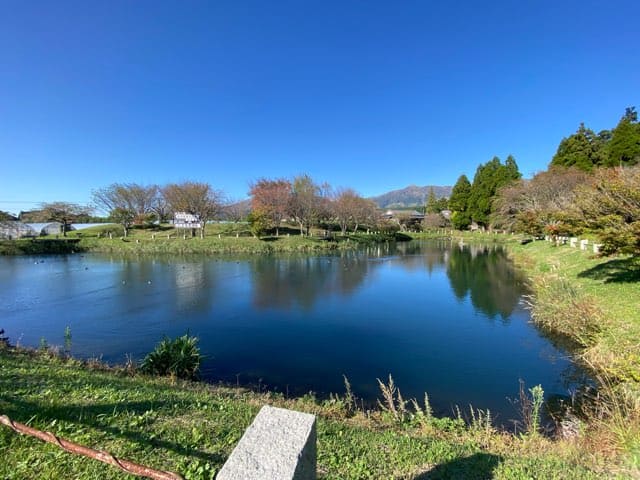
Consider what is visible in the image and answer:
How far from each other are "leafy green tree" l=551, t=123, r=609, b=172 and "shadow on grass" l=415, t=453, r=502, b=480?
45.0 m

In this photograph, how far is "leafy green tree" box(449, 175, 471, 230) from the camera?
55094 millimetres

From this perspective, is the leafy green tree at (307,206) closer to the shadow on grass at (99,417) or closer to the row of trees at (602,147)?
the row of trees at (602,147)

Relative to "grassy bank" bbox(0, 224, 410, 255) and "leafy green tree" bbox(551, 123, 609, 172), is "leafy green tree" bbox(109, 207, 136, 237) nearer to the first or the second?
"grassy bank" bbox(0, 224, 410, 255)

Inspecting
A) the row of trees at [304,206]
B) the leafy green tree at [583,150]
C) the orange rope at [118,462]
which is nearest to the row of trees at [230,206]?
the row of trees at [304,206]

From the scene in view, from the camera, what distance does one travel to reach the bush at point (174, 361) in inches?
262

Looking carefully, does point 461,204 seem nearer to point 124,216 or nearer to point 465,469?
point 124,216

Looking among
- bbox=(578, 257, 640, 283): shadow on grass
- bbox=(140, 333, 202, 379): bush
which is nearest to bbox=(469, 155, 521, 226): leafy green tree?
bbox=(578, 257, 640, 283): shadow on grass

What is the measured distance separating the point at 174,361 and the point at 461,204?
5704cm

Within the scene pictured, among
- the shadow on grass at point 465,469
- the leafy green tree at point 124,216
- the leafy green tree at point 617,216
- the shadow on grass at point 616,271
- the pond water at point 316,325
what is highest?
the leafy green tree at point 124,216

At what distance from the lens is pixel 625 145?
32.7 metres

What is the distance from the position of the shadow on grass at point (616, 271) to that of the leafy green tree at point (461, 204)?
43.3 metres

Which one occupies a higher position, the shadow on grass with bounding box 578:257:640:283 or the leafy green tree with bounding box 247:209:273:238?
the leafy green tree with bounding box 247:209:273:238

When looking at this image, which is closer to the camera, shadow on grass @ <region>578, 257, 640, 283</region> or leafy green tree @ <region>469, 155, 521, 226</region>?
shadow on grass @ <region>578, 257, 640, 283</region>

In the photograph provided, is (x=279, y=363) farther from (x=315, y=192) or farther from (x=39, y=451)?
(x=315, y=192)
